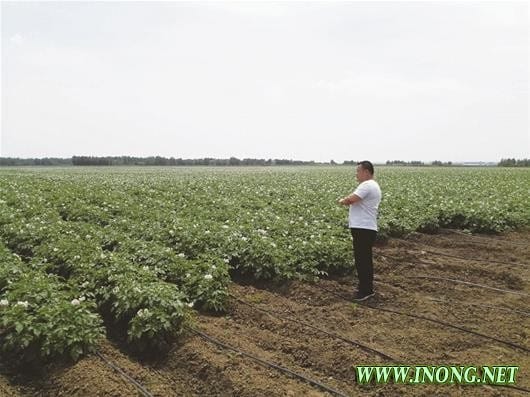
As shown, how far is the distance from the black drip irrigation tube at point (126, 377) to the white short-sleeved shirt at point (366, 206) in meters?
3.94

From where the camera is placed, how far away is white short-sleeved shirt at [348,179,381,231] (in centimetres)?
708

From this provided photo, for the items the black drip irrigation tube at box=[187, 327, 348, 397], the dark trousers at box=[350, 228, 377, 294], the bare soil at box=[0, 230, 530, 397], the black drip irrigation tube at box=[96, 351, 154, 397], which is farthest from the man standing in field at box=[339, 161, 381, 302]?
the black drip irrigation tube at box=[96, 351, 154, 397]

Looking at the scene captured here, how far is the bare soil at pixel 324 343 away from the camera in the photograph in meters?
4.95

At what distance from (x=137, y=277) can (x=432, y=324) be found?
4.37 metres

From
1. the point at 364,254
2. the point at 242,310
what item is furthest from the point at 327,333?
the point at 364,254

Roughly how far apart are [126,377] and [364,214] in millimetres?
4127

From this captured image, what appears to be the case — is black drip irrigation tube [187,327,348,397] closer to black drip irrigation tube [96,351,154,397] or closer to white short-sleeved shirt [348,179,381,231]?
black drip irrigation tube [96,351,154,397]

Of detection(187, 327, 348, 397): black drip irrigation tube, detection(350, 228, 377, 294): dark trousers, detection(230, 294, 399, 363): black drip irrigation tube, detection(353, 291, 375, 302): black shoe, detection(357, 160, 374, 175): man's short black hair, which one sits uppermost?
detection(357, 160, 374, 175): man's short black hair

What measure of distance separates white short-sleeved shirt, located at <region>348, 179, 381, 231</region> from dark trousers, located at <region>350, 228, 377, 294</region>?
0.12m

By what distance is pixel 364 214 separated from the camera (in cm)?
721

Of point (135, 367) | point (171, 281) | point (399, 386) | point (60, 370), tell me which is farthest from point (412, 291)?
point (60, 370)

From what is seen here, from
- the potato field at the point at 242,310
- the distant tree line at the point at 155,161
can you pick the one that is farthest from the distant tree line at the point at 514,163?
the potato field at the point at 242,310

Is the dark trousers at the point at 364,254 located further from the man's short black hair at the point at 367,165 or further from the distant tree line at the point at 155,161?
the distant tree line at the point at 155,161

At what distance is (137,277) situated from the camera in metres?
7.02
